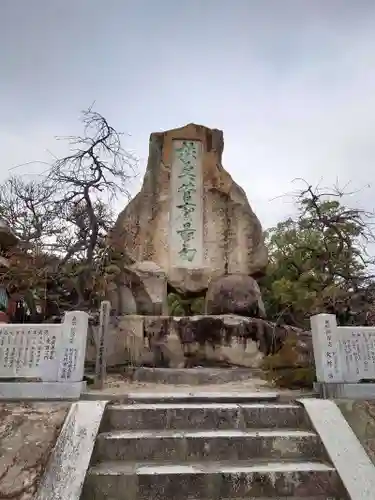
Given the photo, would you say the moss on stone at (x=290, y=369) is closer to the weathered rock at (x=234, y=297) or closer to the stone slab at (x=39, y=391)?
the weathered rock at (x=234, y=297)

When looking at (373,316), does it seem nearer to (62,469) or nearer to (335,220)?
(335,220)

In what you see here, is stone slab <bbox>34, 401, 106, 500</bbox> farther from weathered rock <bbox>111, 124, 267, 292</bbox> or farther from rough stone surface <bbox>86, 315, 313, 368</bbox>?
weathered rock <bbox>111, 124, 267, 292</bbox>

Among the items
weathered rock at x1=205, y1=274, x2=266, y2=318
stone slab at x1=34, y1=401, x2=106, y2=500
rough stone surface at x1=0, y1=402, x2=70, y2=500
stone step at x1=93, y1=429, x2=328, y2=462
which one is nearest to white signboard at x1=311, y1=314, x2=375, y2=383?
stone step at x1=93, y1=429, x2=328, y2=462

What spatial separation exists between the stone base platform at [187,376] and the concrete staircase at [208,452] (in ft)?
5.84

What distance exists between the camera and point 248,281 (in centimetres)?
876

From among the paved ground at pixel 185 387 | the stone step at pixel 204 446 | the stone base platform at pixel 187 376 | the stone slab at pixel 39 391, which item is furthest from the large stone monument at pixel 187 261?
the stone step at pixel 204 446

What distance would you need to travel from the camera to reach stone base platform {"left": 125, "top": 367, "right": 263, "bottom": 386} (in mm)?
6270

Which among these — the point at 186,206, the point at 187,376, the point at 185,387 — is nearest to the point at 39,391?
the point at 185,387

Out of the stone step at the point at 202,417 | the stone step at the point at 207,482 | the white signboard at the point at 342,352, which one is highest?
the white signboard at the point at 342,352

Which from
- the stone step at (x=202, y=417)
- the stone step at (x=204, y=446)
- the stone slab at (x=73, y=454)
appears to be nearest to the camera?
the stone slab at (x=73, y=454)

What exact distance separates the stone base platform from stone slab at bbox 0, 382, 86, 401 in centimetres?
205

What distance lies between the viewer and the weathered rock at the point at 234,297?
8188 millimetres

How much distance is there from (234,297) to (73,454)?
17.1ft

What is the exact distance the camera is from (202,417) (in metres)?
4.07
